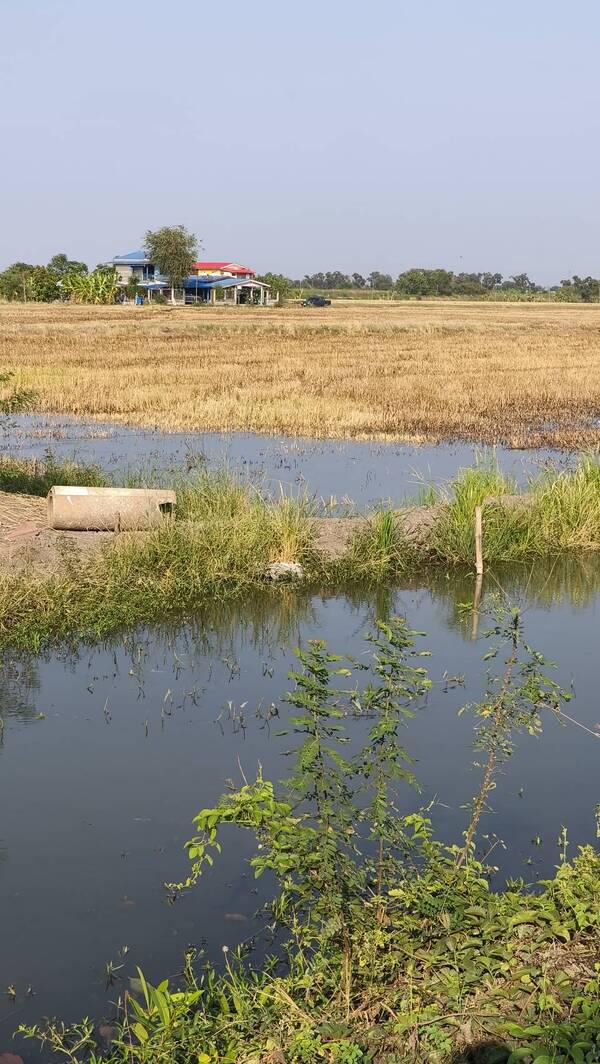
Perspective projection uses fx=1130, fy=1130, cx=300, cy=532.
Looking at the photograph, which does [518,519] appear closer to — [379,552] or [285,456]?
[379,552]

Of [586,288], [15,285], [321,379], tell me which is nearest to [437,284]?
[586,288]

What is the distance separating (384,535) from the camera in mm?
11062

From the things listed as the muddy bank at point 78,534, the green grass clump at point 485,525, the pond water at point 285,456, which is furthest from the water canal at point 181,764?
the pond water at point 285,456

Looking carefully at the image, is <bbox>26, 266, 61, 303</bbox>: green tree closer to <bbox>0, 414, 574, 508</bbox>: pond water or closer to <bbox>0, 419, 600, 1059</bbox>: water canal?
<bbox>0, 414, 574, 508</bbox>: pond water

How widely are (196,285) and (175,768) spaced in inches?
3184

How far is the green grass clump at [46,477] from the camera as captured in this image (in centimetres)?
1302

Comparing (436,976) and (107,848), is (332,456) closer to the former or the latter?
(107,848)

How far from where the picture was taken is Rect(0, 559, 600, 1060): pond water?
16.0 feet

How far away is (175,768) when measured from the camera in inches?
260

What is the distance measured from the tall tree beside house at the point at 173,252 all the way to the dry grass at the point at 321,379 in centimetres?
3605

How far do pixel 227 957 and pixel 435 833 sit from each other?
143cm

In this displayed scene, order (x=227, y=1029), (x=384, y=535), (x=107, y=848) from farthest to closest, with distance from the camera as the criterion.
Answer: (x=384, y=535) → (x=107, y=848) → (x=227, y=1029)

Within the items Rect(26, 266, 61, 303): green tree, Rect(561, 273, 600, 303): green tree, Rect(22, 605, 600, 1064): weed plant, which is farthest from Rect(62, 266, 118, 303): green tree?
Rect(22, 605, 600, 1064): weed plant

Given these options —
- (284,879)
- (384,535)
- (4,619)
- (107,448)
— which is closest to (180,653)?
(4,619)
